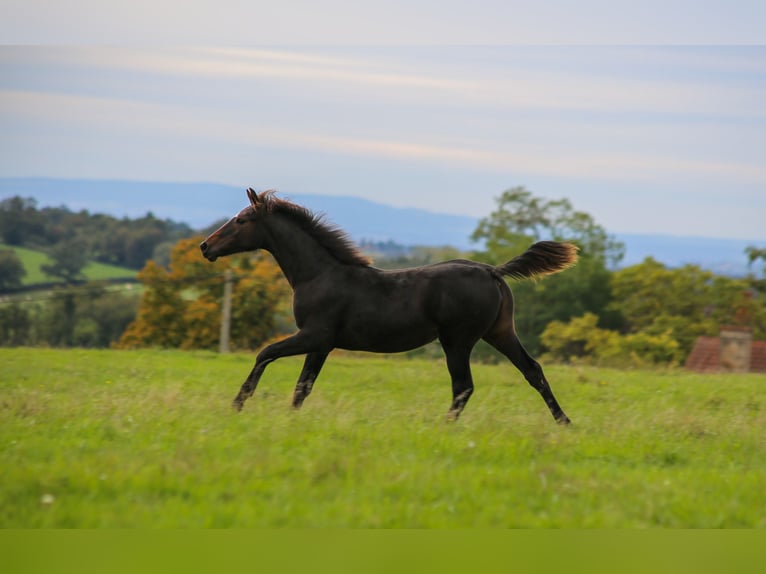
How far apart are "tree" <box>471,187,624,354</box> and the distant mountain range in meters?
1.82

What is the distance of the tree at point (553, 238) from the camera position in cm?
5609

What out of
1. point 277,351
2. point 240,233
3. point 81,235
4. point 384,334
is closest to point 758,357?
point 384,334

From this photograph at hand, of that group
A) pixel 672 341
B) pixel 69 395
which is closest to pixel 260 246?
pixel 69 395

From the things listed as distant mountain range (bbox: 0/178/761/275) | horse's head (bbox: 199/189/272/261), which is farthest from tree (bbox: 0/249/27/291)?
horse's head (bbox: 199/189/272/261)

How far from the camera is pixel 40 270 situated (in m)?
66.2

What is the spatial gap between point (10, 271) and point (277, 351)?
5952 cm

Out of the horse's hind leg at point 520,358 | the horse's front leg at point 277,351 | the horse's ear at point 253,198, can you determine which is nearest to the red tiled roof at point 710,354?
the horse's hind leg at point 520,358

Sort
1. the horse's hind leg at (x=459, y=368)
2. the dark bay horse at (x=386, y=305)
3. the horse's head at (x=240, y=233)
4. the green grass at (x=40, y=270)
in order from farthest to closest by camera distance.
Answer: the green grass at (x=40, y=270) → the horse's head at (x=240, y=233) → the horse's hind leg at (x=459, y=368) → the dark bay horse at (x=386, y=305)

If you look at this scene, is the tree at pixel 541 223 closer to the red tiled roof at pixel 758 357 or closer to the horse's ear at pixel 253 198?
the red tiled roof at pixel 758 357

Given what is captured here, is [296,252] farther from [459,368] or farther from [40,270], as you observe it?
[40,270]

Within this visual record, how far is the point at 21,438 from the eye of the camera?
727 cm

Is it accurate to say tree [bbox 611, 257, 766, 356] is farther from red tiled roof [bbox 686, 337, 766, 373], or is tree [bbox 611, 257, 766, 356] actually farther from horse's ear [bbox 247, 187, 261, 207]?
horse's ear [bbox 247, 187, 261, 207]

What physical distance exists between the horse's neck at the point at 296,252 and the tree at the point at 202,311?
25133 mm

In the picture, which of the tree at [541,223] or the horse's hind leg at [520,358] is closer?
the horse's hind leg at [520,358]
